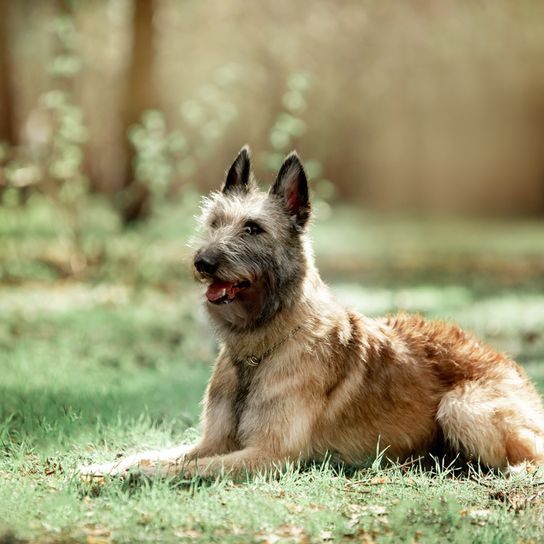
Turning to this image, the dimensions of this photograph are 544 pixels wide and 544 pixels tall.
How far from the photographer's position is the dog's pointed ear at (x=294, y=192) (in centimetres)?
571

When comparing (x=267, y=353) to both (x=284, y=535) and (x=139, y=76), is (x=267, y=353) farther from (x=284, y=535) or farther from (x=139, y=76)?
(x=139, y=76)

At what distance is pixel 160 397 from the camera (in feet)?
24.9

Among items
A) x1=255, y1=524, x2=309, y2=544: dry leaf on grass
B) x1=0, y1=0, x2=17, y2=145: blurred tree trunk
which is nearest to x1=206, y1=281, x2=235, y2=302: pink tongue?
x1=255, y1=524, x2=309, y2=544: dry leaf on grass

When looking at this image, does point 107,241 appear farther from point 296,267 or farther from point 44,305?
point 296,267

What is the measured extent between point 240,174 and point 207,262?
3.29 feet

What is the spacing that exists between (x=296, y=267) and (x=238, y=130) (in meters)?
24.3

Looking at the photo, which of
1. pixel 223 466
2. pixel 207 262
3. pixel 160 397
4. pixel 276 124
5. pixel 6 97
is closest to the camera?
pixel 223 466

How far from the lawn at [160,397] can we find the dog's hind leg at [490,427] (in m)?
0.20

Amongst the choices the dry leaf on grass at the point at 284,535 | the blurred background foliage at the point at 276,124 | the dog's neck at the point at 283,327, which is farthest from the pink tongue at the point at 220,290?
the blurred background foliage at the point at 276,124

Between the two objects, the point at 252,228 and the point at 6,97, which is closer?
the point at 252,228

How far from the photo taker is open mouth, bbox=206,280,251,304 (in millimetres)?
5387

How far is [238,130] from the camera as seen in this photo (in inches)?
1154

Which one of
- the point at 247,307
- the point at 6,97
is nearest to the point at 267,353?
the point at 247,307

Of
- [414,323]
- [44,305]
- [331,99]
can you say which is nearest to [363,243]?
[331,99]
